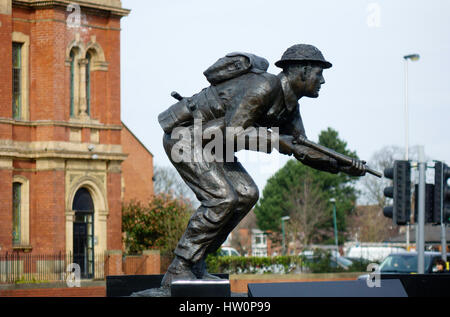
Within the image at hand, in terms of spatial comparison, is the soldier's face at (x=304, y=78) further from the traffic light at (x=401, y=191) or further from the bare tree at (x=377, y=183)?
the bare tree at (x=377, y=183)

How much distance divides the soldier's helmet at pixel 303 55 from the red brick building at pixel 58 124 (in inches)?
1060

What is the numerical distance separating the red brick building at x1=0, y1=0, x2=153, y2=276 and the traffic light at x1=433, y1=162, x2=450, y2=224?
21.2 metres

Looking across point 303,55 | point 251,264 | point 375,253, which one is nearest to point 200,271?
point 303,55

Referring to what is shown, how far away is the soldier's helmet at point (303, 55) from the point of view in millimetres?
8383

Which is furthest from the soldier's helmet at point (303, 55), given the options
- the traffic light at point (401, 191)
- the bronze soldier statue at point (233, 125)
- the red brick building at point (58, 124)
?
the red brick building at point (58, 124)

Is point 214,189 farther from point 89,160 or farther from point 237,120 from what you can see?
point 89,160

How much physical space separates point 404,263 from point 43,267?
1517 centimetres

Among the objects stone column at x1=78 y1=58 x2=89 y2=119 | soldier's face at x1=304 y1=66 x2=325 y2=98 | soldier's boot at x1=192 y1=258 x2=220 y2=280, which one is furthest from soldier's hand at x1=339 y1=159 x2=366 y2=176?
stone column at x1=78 y1=58 x2=89 y2=119

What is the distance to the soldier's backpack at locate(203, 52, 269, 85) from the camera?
27.8 ft

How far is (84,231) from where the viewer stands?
36719 millimetres

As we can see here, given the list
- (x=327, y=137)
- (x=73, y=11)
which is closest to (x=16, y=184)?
(x=73, y=11)

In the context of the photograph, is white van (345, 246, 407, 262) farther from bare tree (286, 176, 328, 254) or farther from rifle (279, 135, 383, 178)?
rifle (279, 135, 383, 178)

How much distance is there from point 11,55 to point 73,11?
11.2 feet
